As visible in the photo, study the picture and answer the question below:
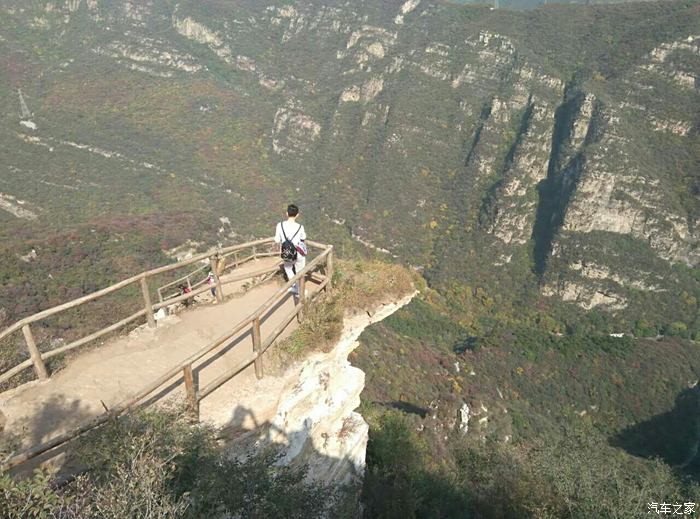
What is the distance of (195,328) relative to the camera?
35.1 ft

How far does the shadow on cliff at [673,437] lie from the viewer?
54.8 meters

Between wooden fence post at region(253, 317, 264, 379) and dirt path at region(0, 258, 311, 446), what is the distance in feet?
0.72

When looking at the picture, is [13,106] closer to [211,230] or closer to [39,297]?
[211,230]

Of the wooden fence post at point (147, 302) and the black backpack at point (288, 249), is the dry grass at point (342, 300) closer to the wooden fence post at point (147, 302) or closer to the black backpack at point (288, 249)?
the black backpack at point (288, 249)

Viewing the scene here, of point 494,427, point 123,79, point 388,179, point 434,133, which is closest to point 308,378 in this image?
point 494,427

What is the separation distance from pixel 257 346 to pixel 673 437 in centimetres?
6747

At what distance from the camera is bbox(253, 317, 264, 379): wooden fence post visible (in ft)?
27.3

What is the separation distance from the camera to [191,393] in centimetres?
747

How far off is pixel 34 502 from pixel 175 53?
179 m

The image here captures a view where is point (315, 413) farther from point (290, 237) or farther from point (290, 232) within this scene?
point (290, 232)
